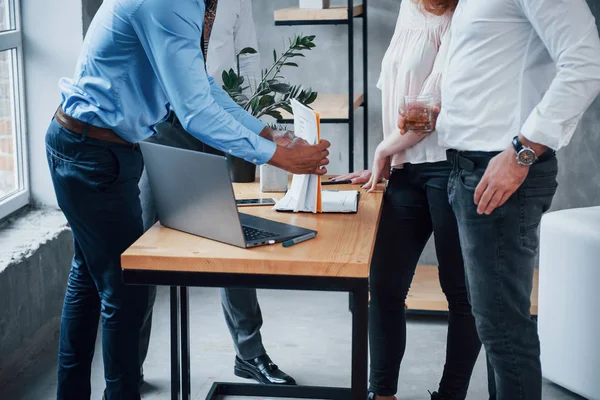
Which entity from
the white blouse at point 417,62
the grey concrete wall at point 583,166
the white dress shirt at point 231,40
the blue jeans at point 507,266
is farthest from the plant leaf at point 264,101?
the grey concrete wall at point 583,166

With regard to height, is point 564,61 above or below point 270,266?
above

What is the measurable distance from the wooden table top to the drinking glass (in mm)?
370

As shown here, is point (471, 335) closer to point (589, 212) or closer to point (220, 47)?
point (589, 212)

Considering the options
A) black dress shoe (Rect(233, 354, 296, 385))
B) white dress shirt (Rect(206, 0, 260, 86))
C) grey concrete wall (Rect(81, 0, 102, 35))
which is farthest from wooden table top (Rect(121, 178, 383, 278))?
grey concrete wall (Rect(81, 0, 102, 35))

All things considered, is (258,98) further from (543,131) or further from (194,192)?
(543,131)

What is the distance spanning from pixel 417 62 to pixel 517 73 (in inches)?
21.9

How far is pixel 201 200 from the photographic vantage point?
78.7 inches

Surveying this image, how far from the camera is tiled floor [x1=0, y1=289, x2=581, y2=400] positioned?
2.94 meters

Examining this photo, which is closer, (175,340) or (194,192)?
(194,192)

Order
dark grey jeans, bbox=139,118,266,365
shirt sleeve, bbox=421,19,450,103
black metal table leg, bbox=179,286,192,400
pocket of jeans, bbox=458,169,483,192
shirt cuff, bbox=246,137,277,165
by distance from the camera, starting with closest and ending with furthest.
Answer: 1. pocket of jeans, bbox=458,169,483,192
2. shirt cuff, bbox=246,137,277,165
3. shirt sleeve, bbox=421,19,450,103
4. black metal table leg, bbox=179,286,192,400
5. dark grey jeans, bbox=139,118,266,365

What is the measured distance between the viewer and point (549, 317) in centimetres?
285

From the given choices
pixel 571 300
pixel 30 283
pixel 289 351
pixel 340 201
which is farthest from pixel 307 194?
pixel 30 283

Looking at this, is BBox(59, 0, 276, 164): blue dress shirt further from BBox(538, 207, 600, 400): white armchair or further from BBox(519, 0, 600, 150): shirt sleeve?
BBox(538, 207, 600, 400): white armchair

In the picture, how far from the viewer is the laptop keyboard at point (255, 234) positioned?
202 centimetres
